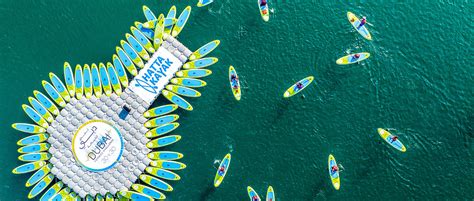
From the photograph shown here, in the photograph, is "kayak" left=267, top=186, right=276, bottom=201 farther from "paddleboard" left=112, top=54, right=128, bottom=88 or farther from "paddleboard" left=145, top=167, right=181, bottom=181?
"paddleboard" left=112, top=54, right=128, bottom=88

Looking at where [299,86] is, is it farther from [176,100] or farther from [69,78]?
[69,78]

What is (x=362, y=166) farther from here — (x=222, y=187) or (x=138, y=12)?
(x=138, y=12)

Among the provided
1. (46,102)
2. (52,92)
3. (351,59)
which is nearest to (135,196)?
(46,102)

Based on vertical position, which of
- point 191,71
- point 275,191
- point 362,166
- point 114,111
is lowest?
point 275,191

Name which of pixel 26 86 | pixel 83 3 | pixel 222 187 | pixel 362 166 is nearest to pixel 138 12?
pixel 83 3

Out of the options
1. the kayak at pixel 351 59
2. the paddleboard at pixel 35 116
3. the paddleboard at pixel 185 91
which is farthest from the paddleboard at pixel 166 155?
the kayak at pixel 351 59

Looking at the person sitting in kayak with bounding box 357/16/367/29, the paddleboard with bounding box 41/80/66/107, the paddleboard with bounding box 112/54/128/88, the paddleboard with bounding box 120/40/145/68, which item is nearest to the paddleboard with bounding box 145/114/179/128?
the paddleboard with bounding box 112/54/128/88
